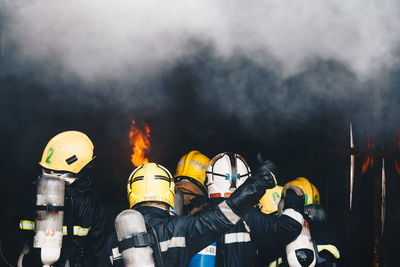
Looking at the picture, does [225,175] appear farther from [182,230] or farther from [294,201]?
[182,230]

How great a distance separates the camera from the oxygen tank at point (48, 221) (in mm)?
3365

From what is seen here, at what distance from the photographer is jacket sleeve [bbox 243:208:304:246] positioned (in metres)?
3.30

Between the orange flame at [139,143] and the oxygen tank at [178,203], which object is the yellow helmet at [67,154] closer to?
the oxygen tank at [178,203]

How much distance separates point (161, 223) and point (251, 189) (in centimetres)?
75

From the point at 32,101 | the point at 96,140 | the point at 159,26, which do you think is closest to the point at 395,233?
the point at 159,26

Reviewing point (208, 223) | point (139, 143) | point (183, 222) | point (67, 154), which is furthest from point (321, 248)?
point (139, 143)

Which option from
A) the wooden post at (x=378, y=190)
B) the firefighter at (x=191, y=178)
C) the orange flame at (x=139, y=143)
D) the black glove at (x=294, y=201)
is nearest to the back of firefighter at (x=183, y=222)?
the black glove at (x=294, y=201)

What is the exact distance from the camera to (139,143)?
9422 millimetres

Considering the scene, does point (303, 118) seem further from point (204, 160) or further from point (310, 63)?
point (310, 63)

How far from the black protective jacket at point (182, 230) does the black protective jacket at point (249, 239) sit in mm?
474

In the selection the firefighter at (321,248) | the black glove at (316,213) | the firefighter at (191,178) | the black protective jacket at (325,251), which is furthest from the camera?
the firefighter at (191,178)

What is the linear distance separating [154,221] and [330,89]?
8.03 ft

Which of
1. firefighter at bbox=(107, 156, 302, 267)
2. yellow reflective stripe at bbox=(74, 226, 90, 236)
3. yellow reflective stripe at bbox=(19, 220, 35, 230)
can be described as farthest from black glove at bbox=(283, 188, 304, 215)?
yellow reflective stripe at bbox=(19, 220, 35, 230)

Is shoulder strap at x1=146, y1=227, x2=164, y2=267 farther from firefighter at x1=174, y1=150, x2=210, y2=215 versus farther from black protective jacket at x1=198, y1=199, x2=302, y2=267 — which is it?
firefighter at x1=174, y1=150, x2=210, y2=215
